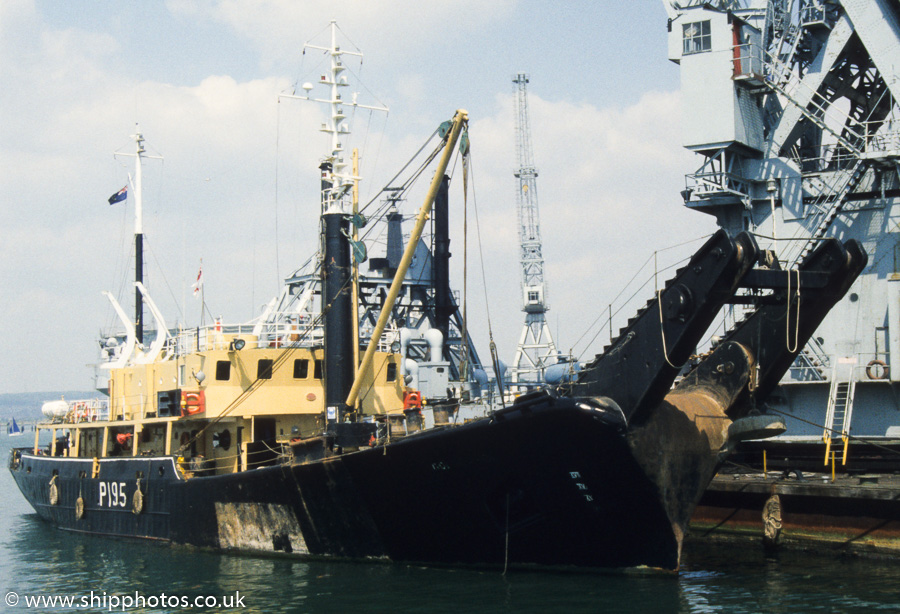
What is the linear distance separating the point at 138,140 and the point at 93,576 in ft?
66.1

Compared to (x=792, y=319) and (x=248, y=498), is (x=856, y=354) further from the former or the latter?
(x=248, y=498)

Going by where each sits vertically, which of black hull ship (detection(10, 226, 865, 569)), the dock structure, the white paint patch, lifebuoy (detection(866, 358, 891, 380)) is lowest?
the white paint patch

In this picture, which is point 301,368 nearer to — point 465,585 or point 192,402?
point 192,402

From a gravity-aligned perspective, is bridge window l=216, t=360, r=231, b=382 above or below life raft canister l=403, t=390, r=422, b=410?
above

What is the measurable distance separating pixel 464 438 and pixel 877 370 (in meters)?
17.5

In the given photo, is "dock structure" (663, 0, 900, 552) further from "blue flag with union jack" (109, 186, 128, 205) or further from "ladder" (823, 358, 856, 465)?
"blue flag with union jack" (109, 186, 128, 205)

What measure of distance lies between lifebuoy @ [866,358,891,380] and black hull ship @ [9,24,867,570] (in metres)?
10.3

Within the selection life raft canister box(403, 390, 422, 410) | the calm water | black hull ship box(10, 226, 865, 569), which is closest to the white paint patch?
black hull ship box(10, 226, 865, 569)

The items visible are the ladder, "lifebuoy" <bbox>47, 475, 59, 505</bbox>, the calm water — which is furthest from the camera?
"lifebuoy" <bbox>47, 475, 59, 505</bbox>

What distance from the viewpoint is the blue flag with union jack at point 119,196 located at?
38375 mm

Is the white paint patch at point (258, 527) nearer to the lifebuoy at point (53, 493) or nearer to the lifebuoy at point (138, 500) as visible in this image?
the lifebuoy at point (138, 500)

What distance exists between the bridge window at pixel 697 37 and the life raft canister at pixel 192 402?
2269 centimetres

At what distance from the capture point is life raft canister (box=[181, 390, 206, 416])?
25.2 metres

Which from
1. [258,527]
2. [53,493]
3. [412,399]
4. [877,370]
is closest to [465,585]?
[258,527]
